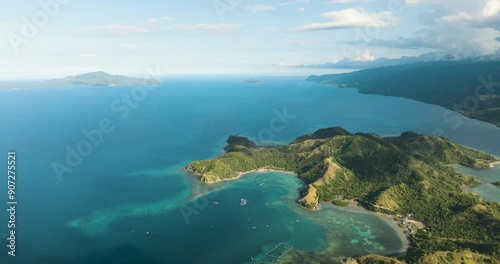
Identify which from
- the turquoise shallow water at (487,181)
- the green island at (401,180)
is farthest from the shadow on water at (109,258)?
the turquoise shallow water at (487,181)

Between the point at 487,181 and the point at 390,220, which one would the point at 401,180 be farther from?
the point at 487,181

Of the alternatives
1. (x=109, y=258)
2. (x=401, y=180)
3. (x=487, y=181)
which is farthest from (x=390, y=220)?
(x=109, y=258)

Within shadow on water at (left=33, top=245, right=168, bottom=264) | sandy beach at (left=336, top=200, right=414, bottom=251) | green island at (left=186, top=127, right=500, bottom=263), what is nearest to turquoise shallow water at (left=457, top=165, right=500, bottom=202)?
green island at (left=186, top=127, right=500, bottom=263)

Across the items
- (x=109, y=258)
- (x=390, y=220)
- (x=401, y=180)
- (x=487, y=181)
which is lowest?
(x=390, y=220)

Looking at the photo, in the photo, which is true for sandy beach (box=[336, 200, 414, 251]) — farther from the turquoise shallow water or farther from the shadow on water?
the shadow on water

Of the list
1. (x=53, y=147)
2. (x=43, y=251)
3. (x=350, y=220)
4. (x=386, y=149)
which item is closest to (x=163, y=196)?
(x=43, y=251)

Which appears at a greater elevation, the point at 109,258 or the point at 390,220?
the point at 109,258

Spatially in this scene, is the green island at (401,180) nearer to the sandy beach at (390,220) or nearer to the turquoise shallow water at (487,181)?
the sandy beach at (390,220)

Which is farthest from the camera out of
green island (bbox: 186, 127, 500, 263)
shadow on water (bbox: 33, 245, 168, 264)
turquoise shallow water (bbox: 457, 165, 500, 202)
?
turquoise shallow water (bbox: 457, 165, 500, 202)
